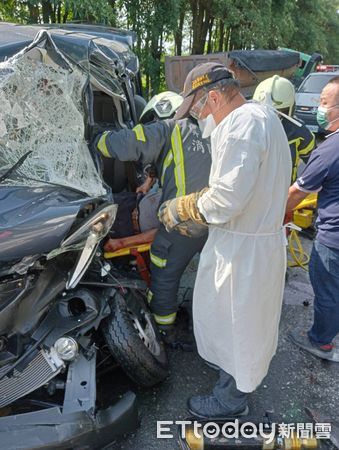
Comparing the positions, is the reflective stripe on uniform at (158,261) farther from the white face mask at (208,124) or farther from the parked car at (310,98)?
the parked car at (310,98)

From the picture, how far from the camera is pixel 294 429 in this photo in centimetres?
237

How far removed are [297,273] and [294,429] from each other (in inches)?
86.0

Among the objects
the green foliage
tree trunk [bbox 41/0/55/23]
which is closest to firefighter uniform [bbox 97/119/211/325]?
the green foliage

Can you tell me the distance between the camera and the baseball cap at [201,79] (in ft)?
6.81

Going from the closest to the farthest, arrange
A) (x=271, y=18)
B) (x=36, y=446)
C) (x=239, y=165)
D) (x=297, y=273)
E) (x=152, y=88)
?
(x=36, y=446) < (x=239, y=165) < (x=297, y=273) < (x=152, y=88) < (x=271, y=18)

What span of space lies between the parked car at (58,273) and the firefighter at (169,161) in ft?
0.59

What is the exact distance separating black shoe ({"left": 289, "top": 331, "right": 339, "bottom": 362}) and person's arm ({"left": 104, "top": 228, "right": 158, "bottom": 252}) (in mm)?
1400

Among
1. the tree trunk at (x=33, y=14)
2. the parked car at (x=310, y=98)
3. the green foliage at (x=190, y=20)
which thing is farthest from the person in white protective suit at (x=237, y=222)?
the parked car at (x=310, y=98)

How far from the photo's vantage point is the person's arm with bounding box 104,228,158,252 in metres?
2.92

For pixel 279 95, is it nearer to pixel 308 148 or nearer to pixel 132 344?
pixel 308 148

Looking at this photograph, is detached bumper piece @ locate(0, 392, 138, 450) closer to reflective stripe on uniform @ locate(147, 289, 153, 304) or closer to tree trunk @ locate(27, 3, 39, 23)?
reflective stripe on uniform @ locate(147, 289, 153, 304)

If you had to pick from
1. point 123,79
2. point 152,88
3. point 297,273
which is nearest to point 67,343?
point 123,79

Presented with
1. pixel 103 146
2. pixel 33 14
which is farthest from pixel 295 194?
pixel 33 14

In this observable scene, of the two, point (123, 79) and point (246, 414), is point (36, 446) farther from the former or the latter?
point (123, 79)
